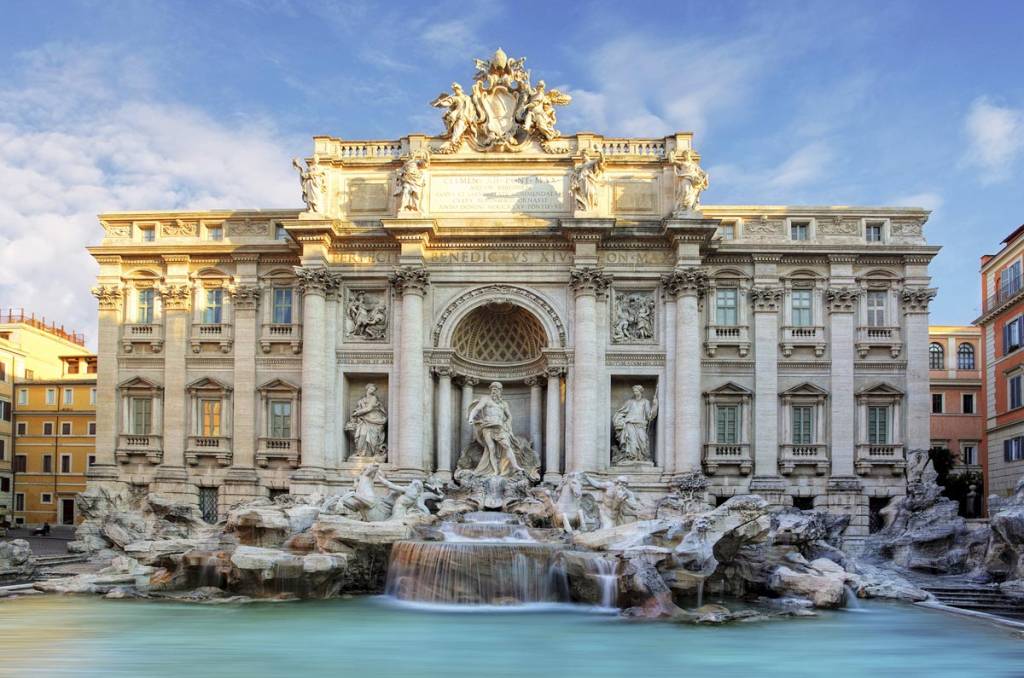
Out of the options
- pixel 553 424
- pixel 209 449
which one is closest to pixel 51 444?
pixel 209 449

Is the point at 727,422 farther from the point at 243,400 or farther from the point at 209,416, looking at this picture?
the point at 209,416

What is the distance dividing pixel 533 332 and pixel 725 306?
6.92 meters

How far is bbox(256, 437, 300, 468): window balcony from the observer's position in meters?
32.1

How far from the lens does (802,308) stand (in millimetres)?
32531

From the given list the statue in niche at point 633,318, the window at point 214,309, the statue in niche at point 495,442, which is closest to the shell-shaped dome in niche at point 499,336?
the statue in niche at point 495,442

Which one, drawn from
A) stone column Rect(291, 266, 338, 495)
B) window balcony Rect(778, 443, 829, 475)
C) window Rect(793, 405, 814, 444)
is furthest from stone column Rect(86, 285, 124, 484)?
window Rect(793, 405, 814, 444)

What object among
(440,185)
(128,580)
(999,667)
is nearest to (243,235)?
(440,185)

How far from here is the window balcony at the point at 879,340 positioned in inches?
1260

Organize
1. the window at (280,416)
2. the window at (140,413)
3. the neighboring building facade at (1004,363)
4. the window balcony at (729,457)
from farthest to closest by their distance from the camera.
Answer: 1. the neighboring building facade at (1004,363)
2. the window at (140,413)
3. the window at (280,416)
4. the window balcony at (729,457)

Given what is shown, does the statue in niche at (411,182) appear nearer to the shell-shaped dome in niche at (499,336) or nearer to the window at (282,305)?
the shell-shaped dome in niche at (499,336)

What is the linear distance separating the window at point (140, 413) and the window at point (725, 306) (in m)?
20.9

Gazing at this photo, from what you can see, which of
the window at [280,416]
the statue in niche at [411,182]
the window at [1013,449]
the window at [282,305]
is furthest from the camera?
the window at [1013,449]

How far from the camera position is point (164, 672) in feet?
48.6

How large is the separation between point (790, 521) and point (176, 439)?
21269 mm
